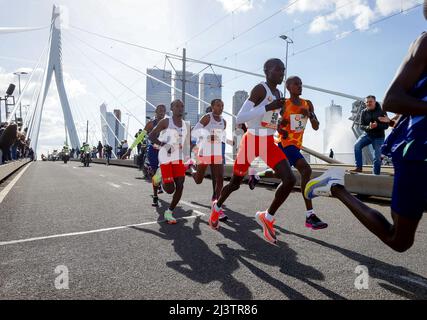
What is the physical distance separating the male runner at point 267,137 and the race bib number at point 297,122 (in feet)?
2.17

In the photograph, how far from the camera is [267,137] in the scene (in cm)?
442

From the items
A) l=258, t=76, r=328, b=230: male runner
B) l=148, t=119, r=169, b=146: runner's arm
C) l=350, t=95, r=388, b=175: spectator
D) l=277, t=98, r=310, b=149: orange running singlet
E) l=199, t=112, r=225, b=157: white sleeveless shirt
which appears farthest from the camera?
l=350, t=95, r=388, b=175: spectator

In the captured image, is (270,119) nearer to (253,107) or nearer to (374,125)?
(253,107)

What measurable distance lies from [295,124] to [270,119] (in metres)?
0.79

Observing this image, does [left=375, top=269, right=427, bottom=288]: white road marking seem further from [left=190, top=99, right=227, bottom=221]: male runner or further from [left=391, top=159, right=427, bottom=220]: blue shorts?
[left=190, top=99, right=227, bottom=221]: male runner

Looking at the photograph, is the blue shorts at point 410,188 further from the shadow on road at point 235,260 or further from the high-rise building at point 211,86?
the high-rise building at point 211,86

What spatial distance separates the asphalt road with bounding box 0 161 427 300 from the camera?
2.76 metres

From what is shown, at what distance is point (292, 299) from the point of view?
2.58 metres

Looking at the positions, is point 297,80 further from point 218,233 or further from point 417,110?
point 417,110

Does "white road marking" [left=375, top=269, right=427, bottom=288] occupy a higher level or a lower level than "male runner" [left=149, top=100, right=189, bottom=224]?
lower

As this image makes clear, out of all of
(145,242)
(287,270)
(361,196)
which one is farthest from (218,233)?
(361,196)

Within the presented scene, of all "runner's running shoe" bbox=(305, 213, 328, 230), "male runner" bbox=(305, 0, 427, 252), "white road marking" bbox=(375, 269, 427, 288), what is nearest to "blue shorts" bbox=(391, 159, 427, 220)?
"male runner" bbox=(305, 0, 427, 252)

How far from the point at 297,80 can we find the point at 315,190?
7.75ft
